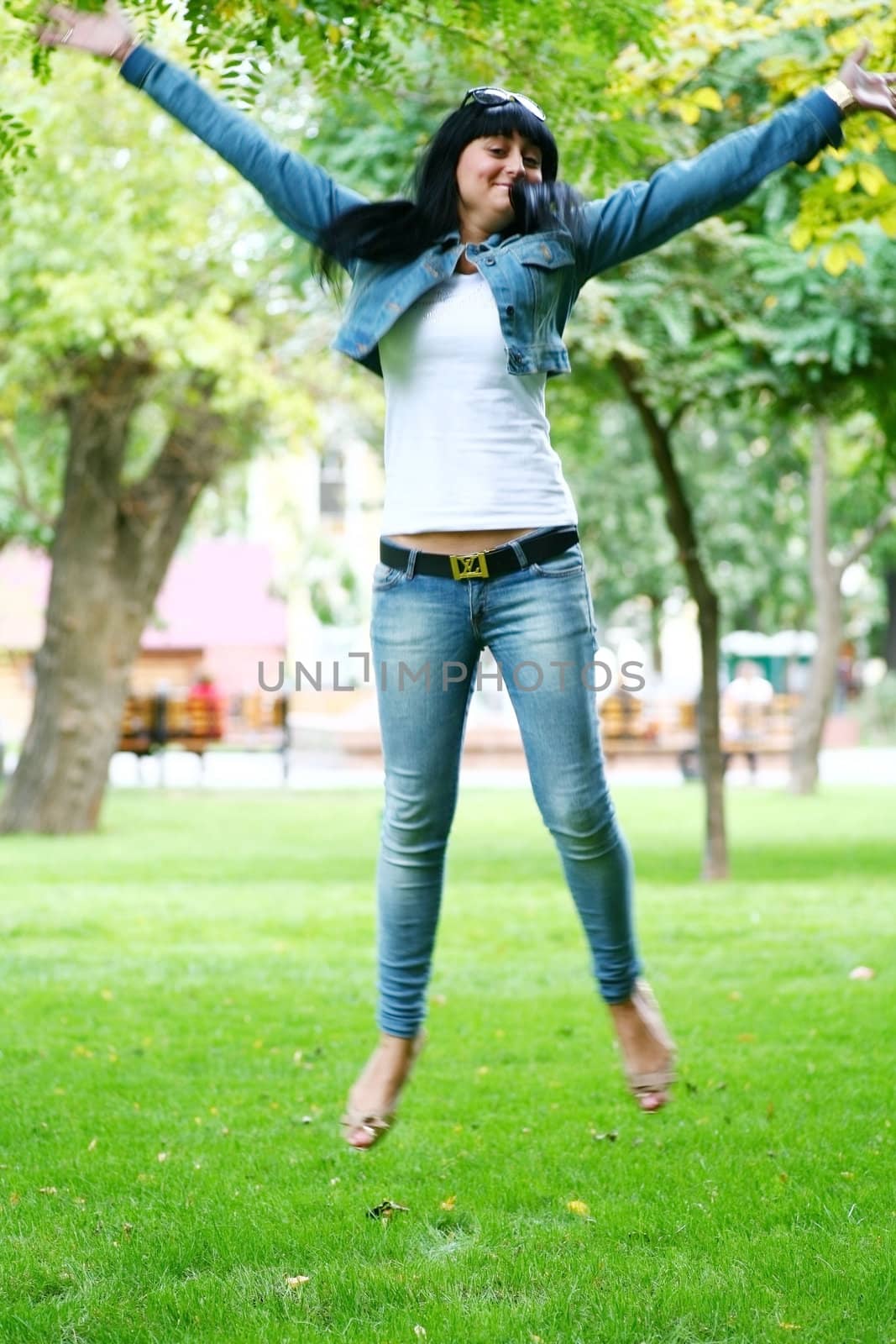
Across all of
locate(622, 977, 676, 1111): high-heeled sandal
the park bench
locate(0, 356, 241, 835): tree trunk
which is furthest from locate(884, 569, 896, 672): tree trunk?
locate(622, 977, 676, 1111): high-heeled sandal

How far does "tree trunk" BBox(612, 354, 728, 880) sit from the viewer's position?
12062 mm

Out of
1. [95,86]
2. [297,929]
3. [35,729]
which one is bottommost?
[297,929]

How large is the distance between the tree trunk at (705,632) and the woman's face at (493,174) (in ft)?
28.0

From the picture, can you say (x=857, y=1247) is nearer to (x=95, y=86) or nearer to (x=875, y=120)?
(x=875, y=120)

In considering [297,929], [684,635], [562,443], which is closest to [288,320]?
[562,443]

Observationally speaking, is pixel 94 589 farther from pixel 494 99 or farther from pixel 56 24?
pixel 494 99

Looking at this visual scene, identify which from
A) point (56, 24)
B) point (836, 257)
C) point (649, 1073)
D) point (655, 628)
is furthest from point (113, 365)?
point (655, 628)

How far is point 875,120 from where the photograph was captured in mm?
6539

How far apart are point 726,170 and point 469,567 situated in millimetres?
953

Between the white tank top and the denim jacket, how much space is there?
5cm

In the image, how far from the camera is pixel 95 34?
3.56 m

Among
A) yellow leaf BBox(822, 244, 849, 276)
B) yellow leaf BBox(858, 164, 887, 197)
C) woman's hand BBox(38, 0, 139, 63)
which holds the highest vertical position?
yellow leaf BBox(858, 164, 887, 197)

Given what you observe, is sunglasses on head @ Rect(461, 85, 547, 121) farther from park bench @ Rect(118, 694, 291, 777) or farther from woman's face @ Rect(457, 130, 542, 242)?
park bench @ Rect(118, 694, 291, 777)

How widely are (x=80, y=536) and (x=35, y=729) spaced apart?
193 cm
